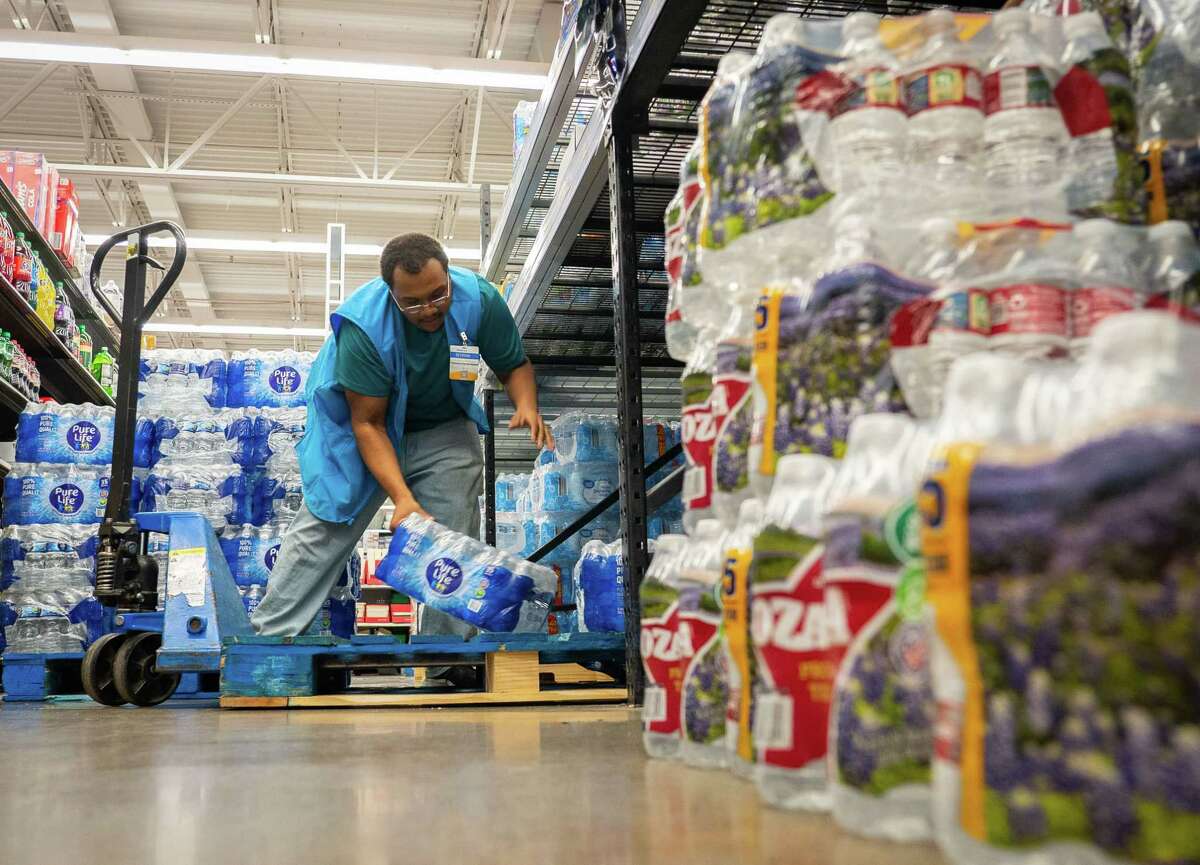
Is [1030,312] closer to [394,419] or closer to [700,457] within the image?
[700,457]

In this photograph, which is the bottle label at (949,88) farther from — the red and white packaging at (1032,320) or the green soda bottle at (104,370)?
the green soda bottle at (104,370)

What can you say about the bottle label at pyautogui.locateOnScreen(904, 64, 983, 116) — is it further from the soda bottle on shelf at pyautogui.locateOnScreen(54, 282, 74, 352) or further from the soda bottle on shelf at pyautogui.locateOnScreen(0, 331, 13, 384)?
the soda bottle on shelf at pyautogui.locateOnScreen(54, 282, 74, 352)

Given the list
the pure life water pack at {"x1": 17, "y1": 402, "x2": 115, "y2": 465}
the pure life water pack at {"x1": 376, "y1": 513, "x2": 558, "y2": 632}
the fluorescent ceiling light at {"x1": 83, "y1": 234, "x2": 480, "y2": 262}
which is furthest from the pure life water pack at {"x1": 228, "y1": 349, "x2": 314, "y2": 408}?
the fluorescent ceiling light at {"x1": 83, "y1": 234, "x2": 480, "y2": 262}

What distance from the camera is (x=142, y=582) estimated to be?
13.4 feet

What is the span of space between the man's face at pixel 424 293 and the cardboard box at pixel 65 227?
12.7ft

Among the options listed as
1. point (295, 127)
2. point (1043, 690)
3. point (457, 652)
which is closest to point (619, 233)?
point (457, 652)

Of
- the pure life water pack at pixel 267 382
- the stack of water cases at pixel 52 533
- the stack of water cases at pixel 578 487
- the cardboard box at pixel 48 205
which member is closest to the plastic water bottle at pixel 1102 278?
the stack of water cases at pixel 578 487

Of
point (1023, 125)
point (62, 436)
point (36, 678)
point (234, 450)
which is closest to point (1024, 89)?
point (1023, 125)

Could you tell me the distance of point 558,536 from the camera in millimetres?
4992

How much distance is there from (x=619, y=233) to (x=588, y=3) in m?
0.67

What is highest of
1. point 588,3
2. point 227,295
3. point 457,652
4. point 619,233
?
point 227,295

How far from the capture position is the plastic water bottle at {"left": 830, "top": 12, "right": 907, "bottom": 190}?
134 cm

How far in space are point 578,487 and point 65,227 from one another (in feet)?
12.6

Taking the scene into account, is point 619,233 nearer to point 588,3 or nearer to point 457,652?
point 588,3
